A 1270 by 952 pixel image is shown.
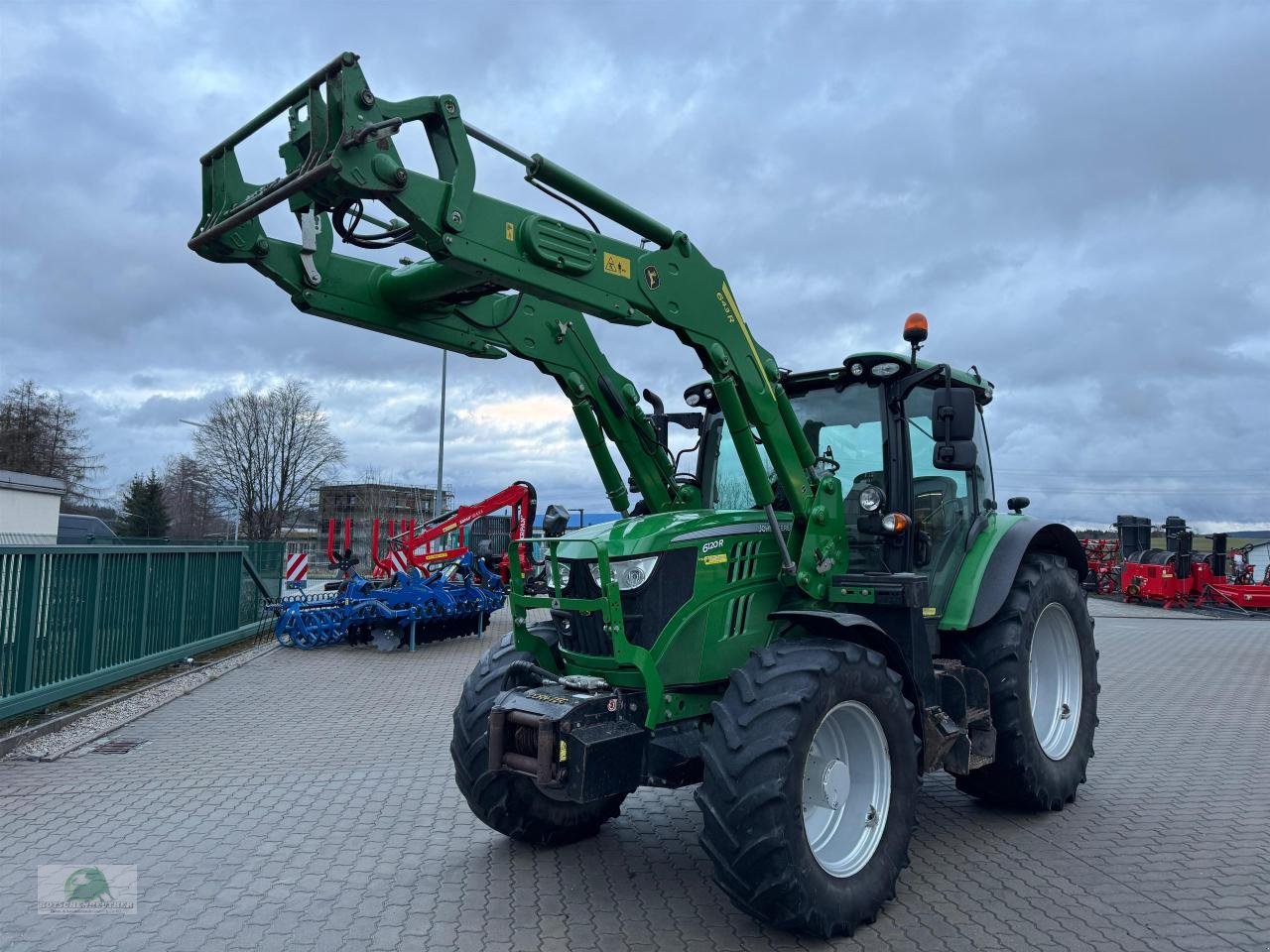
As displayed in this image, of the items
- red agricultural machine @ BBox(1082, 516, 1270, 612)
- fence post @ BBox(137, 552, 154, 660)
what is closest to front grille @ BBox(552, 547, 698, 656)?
fence post @ BBox(137, 552, 154, 660)

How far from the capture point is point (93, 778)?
20.9 feet

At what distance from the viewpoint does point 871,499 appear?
5129 mm

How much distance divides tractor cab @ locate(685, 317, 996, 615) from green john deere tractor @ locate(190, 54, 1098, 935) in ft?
0.06

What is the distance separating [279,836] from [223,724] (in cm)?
353

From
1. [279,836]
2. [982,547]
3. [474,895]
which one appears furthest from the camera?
[982,547]

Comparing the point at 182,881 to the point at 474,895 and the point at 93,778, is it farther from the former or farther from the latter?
the point at 93,778

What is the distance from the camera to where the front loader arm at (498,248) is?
340 cm

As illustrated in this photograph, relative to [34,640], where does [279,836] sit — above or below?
below

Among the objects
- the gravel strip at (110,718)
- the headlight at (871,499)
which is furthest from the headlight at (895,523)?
the gravel strip at (110,718)

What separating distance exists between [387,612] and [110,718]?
501 centimetres

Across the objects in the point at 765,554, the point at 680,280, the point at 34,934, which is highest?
the point at 680,280

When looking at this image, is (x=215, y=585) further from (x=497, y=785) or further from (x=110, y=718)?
(x=497, y=785)

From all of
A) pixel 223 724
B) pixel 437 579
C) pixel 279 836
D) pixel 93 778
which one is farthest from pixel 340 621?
pixel 279 836

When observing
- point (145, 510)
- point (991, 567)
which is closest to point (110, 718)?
point (991, 567)
